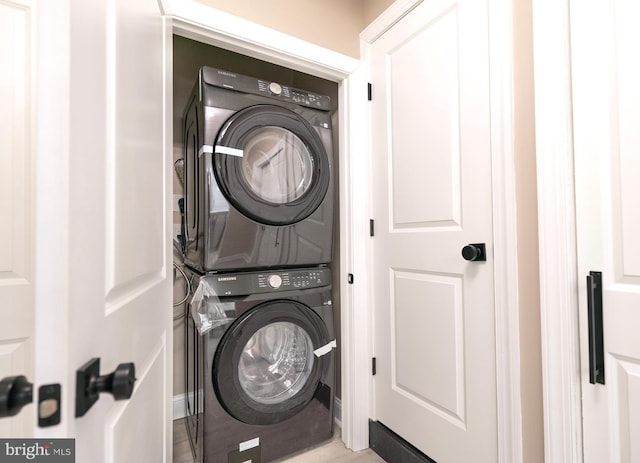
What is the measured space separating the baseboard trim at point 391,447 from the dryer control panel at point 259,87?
1.68 metres

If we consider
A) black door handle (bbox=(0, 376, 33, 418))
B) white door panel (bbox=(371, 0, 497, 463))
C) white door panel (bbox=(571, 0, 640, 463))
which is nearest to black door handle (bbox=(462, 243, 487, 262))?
white door panel (bbox=(371, 0, 497, 463))

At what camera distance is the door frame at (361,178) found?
101cm

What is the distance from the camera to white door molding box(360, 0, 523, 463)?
3.26 ft

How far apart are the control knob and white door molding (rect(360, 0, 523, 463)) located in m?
0.89

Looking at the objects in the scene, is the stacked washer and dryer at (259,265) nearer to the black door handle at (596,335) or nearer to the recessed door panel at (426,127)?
the recessed door panel at (426,127)

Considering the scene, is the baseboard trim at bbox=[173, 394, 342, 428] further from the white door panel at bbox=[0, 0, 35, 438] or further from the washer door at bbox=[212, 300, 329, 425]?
the white door panel at bbox=[0, 0, 35, 438]

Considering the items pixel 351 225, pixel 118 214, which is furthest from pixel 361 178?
pixel 118 214

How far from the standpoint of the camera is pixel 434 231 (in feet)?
4.20

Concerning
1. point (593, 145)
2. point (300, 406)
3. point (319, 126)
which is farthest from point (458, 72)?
point (300, 406)

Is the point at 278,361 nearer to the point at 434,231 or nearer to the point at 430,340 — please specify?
the point at 430,340

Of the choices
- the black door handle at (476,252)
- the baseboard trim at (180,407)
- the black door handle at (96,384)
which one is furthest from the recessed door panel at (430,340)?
the black door handle at (96,384)

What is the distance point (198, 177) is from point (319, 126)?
66 cm

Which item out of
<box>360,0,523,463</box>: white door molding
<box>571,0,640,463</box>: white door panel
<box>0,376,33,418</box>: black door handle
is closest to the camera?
<box>0,376,33,418</box>: black door handle

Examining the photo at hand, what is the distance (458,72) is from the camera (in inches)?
46.7
